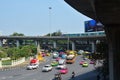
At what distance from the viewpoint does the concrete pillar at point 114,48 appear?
27078 mm

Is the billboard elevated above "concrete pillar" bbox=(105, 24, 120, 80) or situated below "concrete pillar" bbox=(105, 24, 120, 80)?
above

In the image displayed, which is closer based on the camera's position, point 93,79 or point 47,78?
point 93,79

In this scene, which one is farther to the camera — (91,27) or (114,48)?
(91,27)

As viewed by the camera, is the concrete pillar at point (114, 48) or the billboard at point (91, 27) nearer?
the concrete pillar at point (114, 48)

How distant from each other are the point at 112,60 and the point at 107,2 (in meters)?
15.2

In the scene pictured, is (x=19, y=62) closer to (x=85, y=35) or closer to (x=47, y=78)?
(x=47, y=78)

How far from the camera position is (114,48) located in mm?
27859

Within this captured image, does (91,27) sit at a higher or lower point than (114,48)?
higher

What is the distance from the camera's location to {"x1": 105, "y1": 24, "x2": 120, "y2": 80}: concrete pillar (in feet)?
88.8

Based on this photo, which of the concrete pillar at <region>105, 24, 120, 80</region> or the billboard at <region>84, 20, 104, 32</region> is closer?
the concrete pillar at <region>105, 24, 120, 80</region>

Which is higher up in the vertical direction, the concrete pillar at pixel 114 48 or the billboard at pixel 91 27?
the billboard at pixel 91 27

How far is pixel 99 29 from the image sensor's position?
393 ft

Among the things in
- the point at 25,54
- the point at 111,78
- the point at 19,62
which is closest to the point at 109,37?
the point at 111,78

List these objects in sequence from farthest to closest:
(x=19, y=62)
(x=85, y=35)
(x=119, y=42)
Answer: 1. (x=85, y=35)
2. (x=19, y=62)
3. (x=119, y=42)
